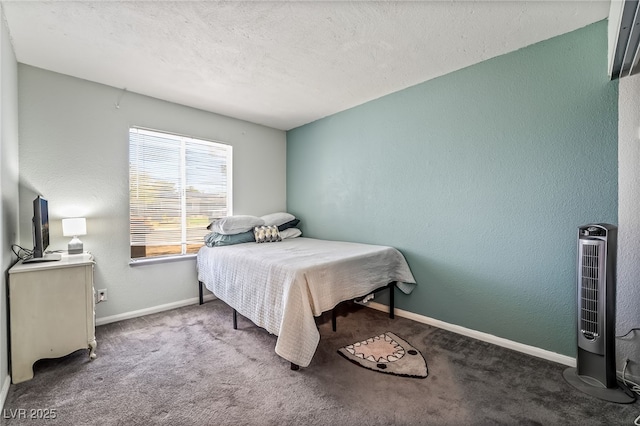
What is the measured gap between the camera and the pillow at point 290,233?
3.78 m

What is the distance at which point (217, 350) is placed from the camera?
221cm

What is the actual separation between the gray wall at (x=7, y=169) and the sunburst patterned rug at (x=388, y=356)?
2188 mm

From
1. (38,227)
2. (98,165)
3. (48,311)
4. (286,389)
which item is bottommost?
(286,389)

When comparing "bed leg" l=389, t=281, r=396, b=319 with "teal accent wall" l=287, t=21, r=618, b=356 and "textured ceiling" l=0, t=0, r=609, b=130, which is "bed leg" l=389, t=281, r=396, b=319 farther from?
"textured ceiling" l=0, t=0, r=609, b=130

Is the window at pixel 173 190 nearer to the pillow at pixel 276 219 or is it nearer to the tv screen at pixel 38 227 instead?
the pillow at pixel 276 219

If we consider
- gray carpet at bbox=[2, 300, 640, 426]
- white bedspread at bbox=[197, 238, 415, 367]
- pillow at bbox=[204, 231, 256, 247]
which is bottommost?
gray carpet at bbox=[2, 300, 640, 426]

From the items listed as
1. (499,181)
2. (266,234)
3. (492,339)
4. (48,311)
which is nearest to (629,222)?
(499,181)

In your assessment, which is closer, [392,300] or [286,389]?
[286,389]

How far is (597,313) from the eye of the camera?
1.66 m

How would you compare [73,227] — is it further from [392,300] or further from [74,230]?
[392,300]

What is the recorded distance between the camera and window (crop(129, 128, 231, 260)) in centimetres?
301

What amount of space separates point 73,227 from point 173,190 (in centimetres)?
105

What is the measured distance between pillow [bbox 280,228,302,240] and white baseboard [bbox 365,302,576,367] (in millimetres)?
1530

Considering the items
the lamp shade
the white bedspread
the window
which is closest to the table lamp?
the lamp shade
